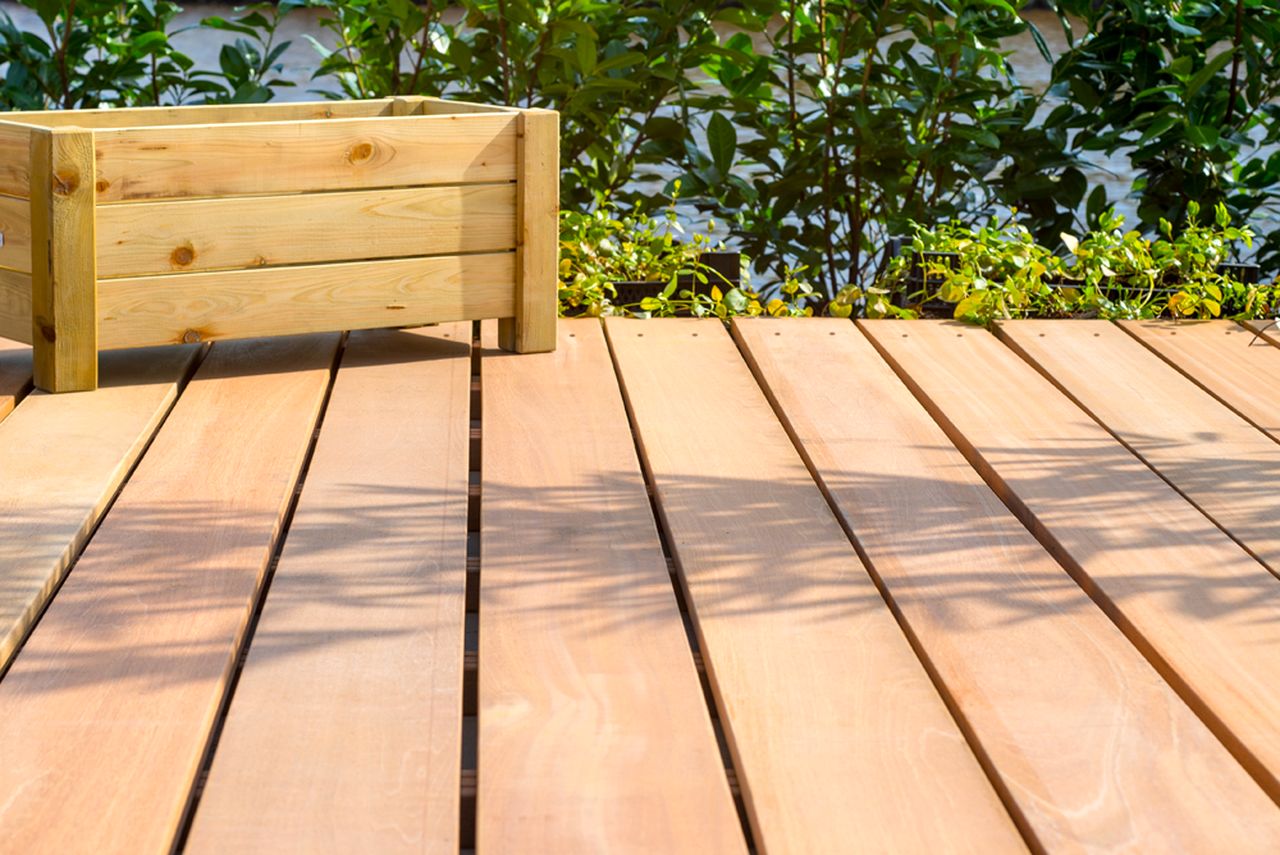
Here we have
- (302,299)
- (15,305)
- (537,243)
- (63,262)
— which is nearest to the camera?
(63,262)

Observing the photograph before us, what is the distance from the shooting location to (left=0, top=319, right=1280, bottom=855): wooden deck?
1.36 meters

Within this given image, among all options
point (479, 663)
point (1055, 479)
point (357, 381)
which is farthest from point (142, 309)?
point (1055, 479)

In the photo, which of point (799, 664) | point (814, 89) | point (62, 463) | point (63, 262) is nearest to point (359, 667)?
point (799, 664)

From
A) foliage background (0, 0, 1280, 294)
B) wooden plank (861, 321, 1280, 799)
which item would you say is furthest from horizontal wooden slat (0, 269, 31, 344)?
wooden plank (861, 321, 1280, 799)

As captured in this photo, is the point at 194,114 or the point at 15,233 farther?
the point at 194,114

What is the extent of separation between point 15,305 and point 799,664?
1704 millimetres

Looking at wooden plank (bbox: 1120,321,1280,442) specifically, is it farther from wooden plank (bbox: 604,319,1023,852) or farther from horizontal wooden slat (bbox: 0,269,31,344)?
horizontal wooden slat (bbox: 0,269,31,344)

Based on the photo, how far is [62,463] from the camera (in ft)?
7.32

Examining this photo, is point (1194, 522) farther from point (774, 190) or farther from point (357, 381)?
point (774, 190)

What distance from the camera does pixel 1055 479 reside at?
89.2 inches

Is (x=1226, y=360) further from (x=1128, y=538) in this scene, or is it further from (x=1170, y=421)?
(x=1128, y=538)

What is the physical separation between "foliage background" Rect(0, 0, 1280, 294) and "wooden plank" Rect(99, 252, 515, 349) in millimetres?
848

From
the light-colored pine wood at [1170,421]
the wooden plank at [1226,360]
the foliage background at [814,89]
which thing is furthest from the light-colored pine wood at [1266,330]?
the foliage background at [814,89]

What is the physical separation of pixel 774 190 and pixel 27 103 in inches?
73.9
